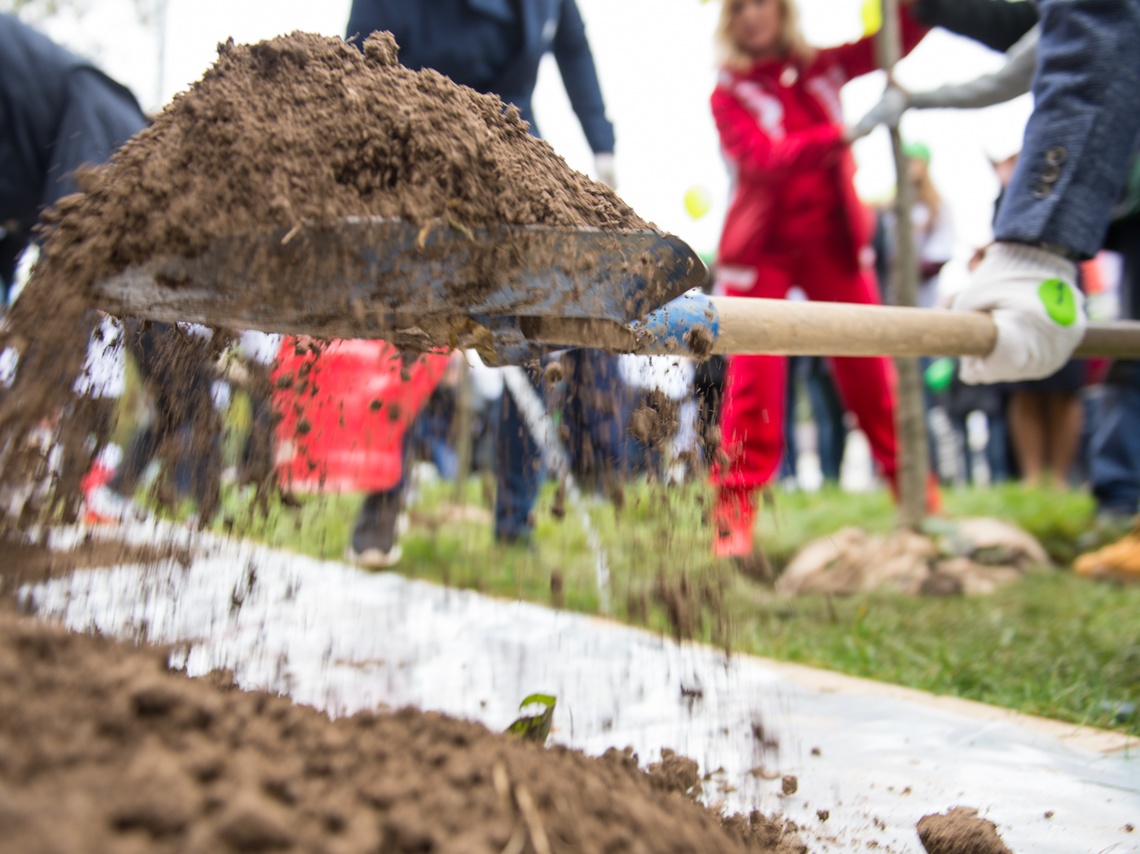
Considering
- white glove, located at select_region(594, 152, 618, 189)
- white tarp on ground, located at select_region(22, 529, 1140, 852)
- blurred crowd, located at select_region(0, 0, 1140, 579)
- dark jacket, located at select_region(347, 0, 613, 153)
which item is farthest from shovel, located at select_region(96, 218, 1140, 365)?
white glove, located at select_region(594, 152, 618, 189)

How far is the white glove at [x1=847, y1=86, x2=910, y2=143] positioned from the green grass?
1.77 meters

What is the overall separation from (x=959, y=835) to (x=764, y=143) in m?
2.82

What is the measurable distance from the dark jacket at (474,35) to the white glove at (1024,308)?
5.44 ft

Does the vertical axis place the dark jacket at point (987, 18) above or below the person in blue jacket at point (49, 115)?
above

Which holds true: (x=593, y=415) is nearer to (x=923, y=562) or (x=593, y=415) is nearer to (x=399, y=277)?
(x=399, y=277)

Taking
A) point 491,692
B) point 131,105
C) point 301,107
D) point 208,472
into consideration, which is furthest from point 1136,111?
point 131,105

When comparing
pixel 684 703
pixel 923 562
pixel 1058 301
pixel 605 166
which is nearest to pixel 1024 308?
pixel 1058 301

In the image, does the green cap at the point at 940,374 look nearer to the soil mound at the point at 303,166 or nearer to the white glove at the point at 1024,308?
the white glove at the point at 1024,308

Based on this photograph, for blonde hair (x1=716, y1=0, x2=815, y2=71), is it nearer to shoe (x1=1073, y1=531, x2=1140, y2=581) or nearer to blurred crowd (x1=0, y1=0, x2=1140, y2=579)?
blurred crowd (x1=0, y1=0, x2=1140, y2=579)

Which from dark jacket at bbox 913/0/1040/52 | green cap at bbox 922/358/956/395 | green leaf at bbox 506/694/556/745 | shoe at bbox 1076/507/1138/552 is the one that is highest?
dark jacket at bbox 913/0/1040/52

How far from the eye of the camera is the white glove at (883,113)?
3.12 m

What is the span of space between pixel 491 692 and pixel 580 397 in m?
0.69

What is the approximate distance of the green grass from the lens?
1405mm

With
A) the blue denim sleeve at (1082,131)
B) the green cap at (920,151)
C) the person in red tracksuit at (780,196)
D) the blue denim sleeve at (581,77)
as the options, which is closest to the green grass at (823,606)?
the person in red tracksuit at (780,196)
